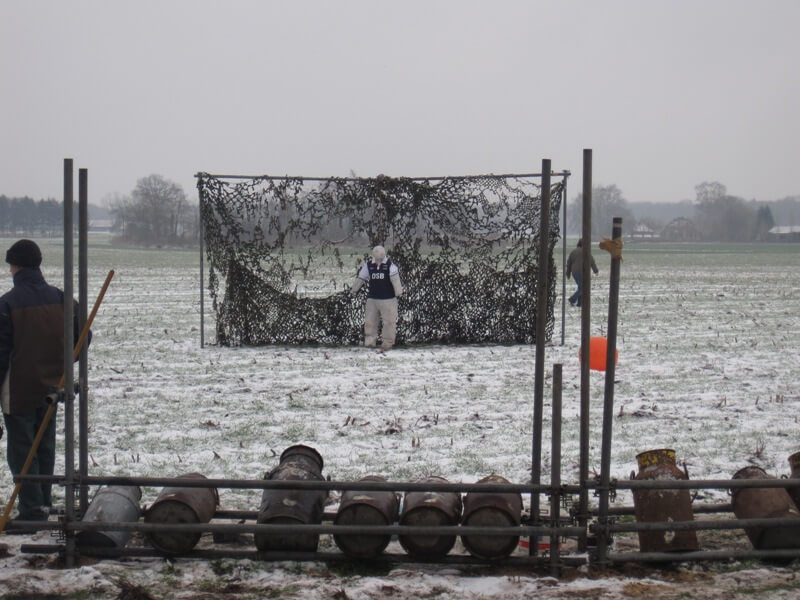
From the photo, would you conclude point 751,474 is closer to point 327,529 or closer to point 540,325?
point 540,325

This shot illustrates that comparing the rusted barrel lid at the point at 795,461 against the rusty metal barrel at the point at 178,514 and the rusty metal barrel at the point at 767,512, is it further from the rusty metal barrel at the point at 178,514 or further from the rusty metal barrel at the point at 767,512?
the rusty metal barrel at the point at 178,514

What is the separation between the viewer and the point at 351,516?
5363mm

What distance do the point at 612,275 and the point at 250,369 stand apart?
26.9ft

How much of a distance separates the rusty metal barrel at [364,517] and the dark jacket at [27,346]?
2.16 m

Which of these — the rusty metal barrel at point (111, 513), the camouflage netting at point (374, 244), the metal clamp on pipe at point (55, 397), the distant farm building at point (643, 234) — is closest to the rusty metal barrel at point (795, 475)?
the rusty metal barrel at point (111, 513)

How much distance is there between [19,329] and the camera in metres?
6.00

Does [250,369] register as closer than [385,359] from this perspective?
Yes

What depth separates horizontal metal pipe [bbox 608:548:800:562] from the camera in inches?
204

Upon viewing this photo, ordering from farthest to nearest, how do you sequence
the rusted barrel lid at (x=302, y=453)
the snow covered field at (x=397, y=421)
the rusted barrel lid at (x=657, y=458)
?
the rusted barrel lid at (x=302, y=453), the rusted barrel lid at (x=657, y=458), the snow covered field at (x=397, y=421)

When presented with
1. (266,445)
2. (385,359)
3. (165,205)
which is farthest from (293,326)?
(165,205)

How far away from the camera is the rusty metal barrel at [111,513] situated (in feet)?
17.6

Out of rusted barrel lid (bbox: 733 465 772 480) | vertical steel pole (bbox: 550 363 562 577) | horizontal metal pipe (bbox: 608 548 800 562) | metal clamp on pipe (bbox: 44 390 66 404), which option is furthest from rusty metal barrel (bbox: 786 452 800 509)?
metal clamp on pipe (bbox: 44 390 66 404)

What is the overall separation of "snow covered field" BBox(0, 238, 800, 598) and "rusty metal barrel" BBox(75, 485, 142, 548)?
0.17 metres

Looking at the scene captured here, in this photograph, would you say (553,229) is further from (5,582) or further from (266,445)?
(5,582)
